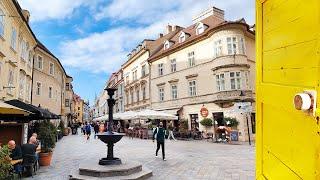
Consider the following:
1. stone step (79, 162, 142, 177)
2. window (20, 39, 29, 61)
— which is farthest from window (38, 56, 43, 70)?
stone step (79, 162, 142, 177)

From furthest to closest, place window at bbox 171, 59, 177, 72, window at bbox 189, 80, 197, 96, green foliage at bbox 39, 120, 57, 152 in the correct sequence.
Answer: window at bbox 171, 59, 177, 72 < window at bbox 189, 80, 197, 96 < green foliage at bbox 39, 120, 57, 152

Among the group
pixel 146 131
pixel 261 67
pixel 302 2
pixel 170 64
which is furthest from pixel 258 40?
pixel 170 64

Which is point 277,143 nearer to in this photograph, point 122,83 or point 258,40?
point 258,40

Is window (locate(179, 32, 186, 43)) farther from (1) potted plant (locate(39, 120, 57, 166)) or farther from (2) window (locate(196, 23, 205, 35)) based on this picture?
(1) potted plant (locate(39, 120, 57, 166))

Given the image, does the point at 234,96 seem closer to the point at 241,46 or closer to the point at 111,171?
the point at 241,46

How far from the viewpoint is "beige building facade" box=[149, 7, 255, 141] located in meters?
29.8

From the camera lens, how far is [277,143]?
231cm

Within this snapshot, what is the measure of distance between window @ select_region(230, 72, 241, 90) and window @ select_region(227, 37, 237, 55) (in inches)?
77.8

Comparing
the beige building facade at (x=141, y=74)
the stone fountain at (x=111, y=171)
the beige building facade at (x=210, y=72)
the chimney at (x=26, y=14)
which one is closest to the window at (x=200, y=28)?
the beige building facade at (x=210, y=72)

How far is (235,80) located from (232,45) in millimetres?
3271

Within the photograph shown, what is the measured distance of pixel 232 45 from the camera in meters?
30.3

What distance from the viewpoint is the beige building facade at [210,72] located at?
29.8 metres

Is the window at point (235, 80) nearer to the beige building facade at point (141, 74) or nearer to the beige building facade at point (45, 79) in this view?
the beige building facade at point (141, 74)

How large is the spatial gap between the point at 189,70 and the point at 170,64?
13.4 ft
